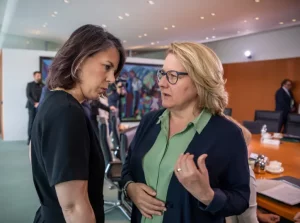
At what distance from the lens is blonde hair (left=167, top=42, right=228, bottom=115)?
1.05 m

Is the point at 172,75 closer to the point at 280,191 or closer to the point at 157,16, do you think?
the point at 280,191

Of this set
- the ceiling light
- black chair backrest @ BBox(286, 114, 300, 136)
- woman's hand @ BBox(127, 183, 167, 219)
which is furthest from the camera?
the ceiling light

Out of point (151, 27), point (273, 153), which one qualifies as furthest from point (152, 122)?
point (151, 27)

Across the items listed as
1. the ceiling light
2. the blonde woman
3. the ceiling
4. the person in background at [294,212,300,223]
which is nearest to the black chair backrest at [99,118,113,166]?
the blonde woman

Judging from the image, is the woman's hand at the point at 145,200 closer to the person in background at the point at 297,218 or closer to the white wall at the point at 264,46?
the person in background at the point at 297,218

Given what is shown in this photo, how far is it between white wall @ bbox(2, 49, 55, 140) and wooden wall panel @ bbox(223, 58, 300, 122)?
650 cm

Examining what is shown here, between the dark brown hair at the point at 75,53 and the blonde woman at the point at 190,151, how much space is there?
0.30 m

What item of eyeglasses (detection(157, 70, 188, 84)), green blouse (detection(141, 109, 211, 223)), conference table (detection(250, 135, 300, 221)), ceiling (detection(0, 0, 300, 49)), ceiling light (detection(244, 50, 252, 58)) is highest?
ceiling (detection(0, 0, 300, 49))

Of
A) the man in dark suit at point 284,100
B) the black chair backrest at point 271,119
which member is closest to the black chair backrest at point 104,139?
the black chair backrest at point 271,119

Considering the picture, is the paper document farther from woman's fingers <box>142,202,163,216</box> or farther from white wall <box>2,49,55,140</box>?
white wall <box>2,49,55,140</box>

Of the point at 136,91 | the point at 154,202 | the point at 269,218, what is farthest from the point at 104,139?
the point at 136,91

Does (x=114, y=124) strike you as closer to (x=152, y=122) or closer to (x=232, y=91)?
(x=152, y=122)

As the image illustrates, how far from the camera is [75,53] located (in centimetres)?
93

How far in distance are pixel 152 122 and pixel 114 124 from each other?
7.62 feet
